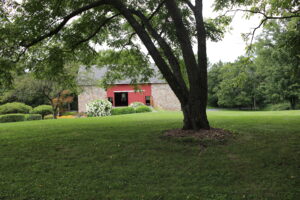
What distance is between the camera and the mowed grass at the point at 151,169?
3844 millimetres

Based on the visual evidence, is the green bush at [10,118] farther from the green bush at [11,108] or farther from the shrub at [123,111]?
the shrub at [123,111]

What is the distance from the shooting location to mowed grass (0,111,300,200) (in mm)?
3844

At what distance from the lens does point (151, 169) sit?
4.84 metres

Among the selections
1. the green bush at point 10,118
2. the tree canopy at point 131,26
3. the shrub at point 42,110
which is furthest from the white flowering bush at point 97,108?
the tree canopy at point 131,26

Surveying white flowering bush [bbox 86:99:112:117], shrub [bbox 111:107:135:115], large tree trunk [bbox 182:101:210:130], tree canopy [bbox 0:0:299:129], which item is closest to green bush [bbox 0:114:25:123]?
white flowering bush [bbox 86:99:112:117]

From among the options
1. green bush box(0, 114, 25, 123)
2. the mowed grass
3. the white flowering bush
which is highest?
the white flowering bush

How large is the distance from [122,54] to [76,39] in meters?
3.19

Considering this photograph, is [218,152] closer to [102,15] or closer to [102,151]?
[102,151]

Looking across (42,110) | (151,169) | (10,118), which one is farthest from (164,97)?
(151,169)

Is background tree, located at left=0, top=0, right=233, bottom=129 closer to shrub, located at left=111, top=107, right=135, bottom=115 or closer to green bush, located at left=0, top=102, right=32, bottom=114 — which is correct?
shrub, located at left=111, top=107, right=135, bottom=115

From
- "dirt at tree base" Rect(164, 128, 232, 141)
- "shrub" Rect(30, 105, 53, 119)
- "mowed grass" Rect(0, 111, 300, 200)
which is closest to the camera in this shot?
"mowed grass" Rect(0, 111, 300, 200)

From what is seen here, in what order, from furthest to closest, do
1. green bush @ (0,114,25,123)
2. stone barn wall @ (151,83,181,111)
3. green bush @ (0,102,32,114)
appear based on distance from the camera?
stone barn wall @ (151,83,181,111), green bush @ (0,102,32,114), green bush @ (0,114,25,123)

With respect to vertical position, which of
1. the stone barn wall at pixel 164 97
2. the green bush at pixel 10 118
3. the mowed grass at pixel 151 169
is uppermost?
the stone barn wall at pixel 164 97

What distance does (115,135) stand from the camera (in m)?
7.91
